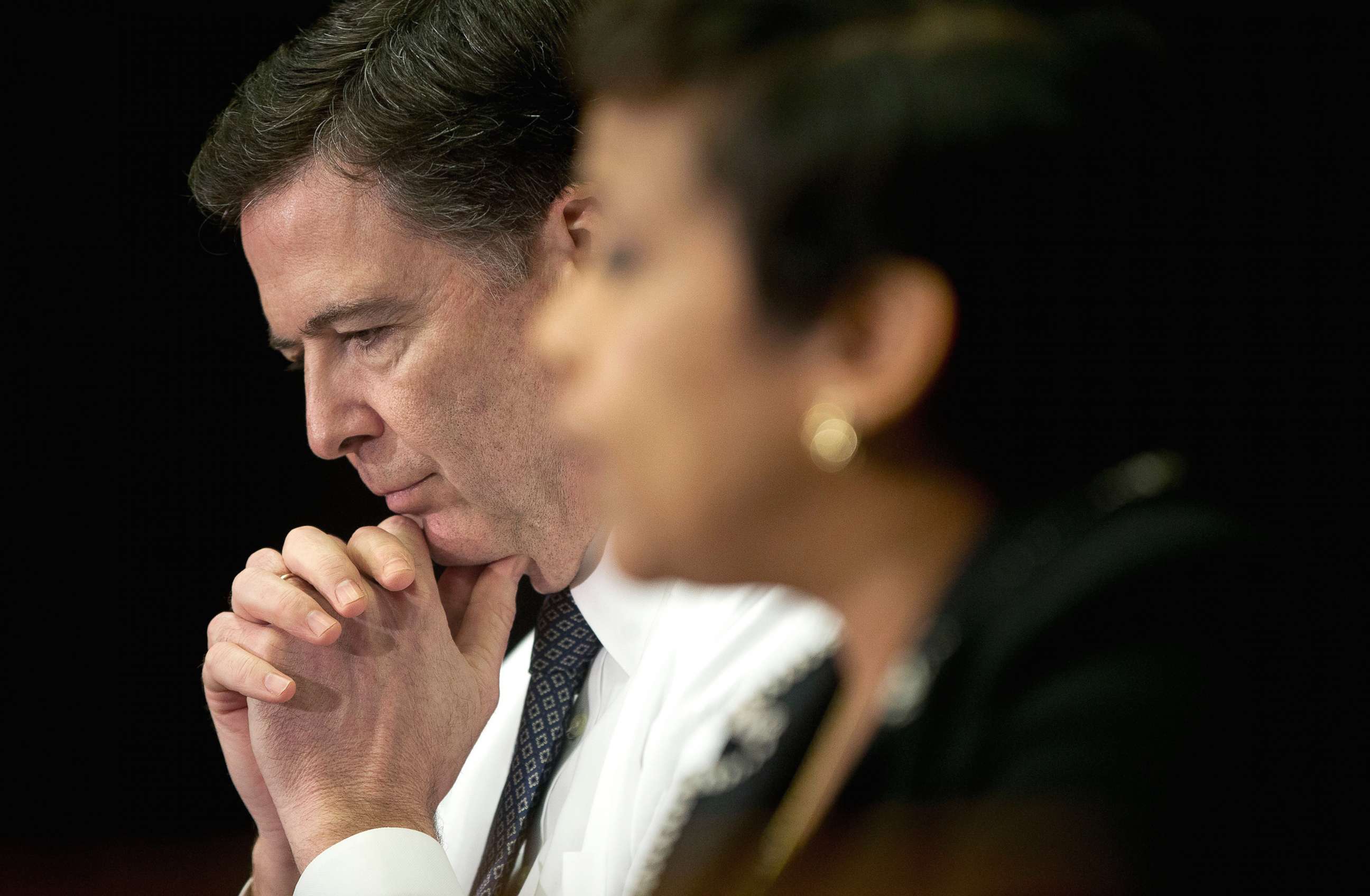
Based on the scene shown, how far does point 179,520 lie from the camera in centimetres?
139

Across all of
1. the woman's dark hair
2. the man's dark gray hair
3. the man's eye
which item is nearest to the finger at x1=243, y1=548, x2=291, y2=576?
the man's eye

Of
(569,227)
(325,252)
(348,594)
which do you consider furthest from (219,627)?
(569,227)

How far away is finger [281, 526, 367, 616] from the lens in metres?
1.11

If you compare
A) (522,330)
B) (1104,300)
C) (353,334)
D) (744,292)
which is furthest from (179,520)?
(1104,300)

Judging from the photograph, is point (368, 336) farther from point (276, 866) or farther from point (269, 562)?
point (276, 866)

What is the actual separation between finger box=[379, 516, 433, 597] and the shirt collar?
184 millimetres

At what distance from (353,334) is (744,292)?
30.0 inches

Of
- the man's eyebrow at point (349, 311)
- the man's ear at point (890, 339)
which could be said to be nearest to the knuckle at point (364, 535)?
the man's eyebrow at point (349, 311)

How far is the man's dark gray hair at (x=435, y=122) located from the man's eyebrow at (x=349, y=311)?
0.30 ft

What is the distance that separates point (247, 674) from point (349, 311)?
37cm

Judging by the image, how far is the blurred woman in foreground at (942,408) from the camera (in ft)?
1.78

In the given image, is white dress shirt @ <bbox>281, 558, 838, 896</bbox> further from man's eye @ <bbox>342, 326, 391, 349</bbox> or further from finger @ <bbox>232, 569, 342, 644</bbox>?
man's eye @ <bbox>342, 326, 391, 349</bbox>

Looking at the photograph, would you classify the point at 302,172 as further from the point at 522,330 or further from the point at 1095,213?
the point at 1095,213

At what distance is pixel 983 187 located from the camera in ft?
1.83
